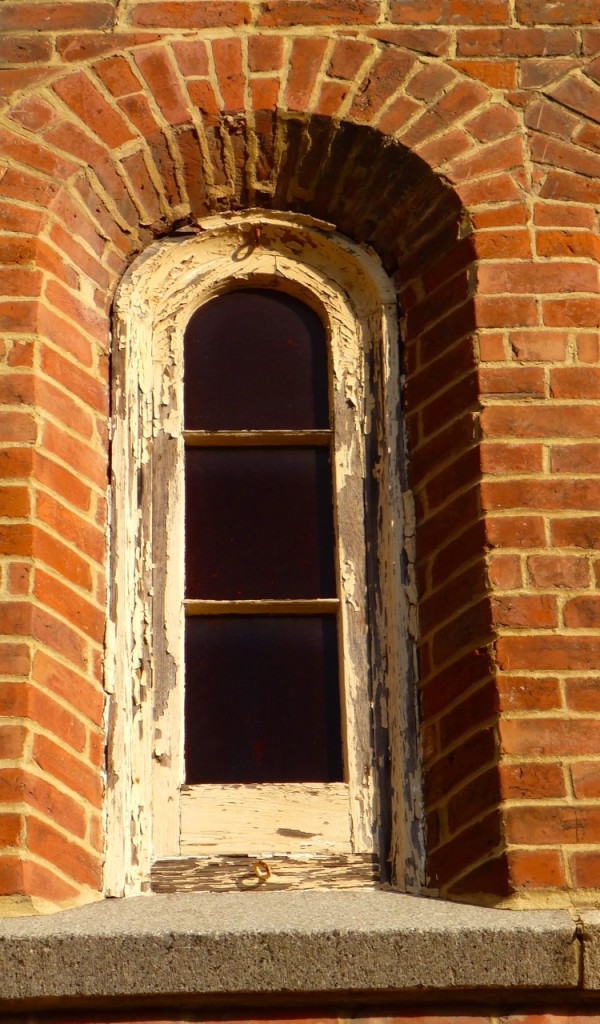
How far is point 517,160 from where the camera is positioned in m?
4.48

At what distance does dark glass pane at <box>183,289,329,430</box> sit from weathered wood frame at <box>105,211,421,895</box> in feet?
0.15

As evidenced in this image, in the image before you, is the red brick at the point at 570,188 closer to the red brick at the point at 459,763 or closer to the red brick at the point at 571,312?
the red brick at the point at 571,312

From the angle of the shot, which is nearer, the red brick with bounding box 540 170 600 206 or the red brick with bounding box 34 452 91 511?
the red brick with bounding box 34 452 91 511

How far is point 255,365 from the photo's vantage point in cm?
460

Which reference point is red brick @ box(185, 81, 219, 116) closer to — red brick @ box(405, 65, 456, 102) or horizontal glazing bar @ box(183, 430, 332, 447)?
red brick @ box(405, 65, 456, 102)

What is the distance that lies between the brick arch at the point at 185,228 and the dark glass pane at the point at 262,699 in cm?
24

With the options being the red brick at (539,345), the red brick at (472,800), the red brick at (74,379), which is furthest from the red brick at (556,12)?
the red brick at (472,800)

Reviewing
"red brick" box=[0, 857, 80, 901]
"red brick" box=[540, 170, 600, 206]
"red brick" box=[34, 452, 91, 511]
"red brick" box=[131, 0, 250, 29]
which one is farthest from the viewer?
"red brick" box=[131, 0, 250, 29]

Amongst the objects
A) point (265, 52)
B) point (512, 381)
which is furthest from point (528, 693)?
point (265, 52)

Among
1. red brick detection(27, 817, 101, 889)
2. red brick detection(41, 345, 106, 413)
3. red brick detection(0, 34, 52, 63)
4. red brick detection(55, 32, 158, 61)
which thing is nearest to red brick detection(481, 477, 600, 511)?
red brick detection(41, 345, 106, 413)

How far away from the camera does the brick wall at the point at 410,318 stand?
12.6 feet

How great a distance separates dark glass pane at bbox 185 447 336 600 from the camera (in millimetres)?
4324

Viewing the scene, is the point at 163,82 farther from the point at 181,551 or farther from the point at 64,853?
the point at 64,853

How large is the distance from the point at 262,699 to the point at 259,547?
40 centimetres
